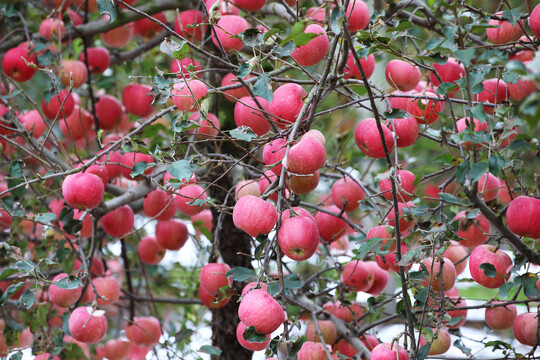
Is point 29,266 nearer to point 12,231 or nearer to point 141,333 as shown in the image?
point 12,231

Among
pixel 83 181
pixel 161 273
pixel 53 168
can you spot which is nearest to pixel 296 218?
pixel 83 181

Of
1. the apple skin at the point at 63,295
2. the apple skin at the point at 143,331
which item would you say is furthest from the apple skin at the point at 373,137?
the apple skin at the point at 143,331

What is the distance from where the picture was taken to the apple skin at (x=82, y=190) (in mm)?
1332

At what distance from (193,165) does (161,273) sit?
146 cm

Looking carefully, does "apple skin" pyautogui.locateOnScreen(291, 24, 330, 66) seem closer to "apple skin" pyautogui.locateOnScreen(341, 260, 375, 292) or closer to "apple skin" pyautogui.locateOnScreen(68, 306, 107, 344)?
"apple skin" pyautogui.locateOnScreen(341, 260, 375, 292)

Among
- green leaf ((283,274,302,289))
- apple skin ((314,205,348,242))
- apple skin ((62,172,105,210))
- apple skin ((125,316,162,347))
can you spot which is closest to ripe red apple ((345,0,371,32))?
apple skin ((314,205,348,242))

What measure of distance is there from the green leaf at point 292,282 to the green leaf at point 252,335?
0.43 feet

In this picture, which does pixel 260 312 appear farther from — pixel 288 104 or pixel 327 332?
pixel 327 332

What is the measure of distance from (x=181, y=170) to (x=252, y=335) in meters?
0.34

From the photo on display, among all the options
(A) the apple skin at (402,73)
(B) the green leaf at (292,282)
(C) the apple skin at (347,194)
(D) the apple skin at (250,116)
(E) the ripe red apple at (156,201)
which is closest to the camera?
(B) the green leaf at (292,282)

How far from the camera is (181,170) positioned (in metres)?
1.05

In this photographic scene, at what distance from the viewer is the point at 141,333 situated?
6.07ft

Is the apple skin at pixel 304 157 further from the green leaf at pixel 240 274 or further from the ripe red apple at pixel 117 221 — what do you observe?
the ripe red apple at pixel 117 221

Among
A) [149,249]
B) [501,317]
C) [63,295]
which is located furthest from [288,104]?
[149,249]
